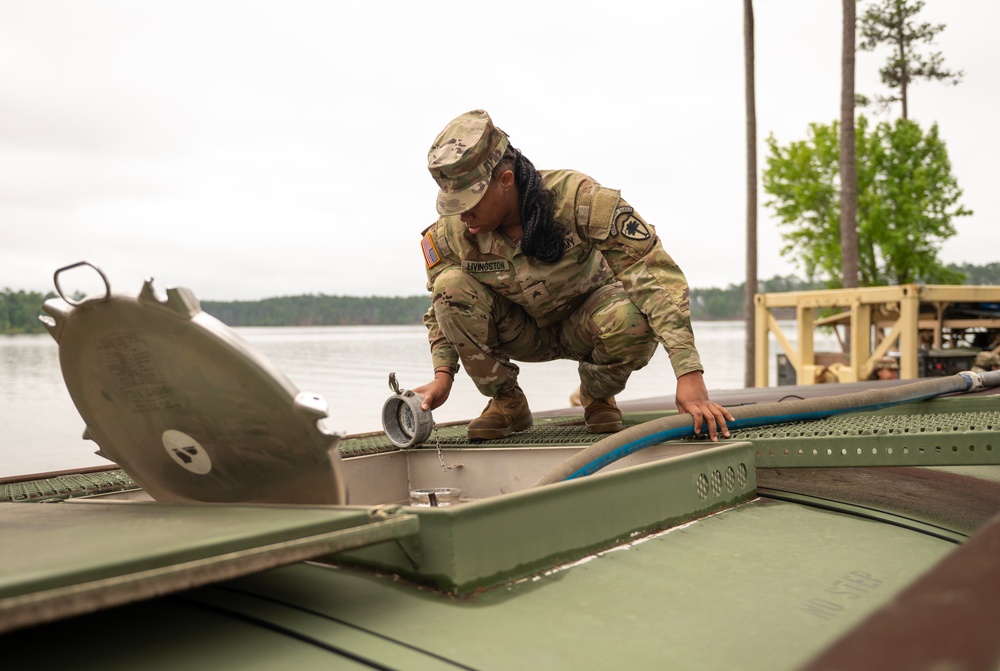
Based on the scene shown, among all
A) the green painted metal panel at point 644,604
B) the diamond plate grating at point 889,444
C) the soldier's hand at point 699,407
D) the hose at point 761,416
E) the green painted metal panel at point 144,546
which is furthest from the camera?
the soldier's hand at point 699,407

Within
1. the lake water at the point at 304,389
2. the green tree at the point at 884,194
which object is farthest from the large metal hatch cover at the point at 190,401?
the green tree at the point at 884,194

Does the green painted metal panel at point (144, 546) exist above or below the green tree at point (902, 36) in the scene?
below

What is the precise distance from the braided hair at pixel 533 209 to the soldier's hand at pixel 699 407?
0.62 meters

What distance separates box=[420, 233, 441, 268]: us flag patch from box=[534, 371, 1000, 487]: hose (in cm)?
118

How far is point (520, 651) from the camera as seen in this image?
0.96m

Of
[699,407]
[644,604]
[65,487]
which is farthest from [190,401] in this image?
[699,407]

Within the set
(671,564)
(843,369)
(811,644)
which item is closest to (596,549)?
(671,564)

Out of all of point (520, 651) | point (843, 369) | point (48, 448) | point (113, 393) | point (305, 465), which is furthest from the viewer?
point (843, 369)

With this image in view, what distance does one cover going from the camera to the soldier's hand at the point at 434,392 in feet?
8.77

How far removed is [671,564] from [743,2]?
1293 centimetres

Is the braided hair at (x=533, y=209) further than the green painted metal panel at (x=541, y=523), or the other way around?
the braided hair at (x=533, y=209)

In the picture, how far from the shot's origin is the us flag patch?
3.04 metres

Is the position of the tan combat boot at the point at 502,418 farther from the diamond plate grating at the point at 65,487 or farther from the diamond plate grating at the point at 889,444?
the diamond plate grating at the point at 65,487

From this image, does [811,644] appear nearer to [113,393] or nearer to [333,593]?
[333,593]
